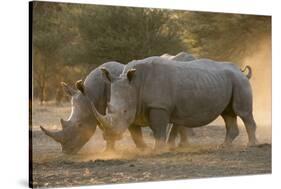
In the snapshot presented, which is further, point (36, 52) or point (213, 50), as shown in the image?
point (213, 50)

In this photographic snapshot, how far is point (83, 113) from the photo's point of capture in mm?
9141

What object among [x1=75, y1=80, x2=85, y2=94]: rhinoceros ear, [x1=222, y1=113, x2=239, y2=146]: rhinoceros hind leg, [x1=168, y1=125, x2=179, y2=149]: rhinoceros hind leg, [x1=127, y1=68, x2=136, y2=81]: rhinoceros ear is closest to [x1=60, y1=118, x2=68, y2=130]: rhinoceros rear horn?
[x1=75, y1=80, x2=85, y2=94]: rhinoceros ear

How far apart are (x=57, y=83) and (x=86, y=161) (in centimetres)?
96

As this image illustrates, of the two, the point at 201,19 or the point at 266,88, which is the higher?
the point at 201,19

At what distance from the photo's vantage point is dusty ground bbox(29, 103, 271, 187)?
349 inches

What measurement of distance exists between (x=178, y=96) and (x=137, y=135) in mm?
768

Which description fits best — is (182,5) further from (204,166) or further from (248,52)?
(204,166)

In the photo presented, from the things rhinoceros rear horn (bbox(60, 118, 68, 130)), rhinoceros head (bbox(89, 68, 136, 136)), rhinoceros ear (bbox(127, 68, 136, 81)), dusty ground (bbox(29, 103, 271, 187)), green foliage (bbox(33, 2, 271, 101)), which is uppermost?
green foliage (bbox(33, 2, 271, 101))

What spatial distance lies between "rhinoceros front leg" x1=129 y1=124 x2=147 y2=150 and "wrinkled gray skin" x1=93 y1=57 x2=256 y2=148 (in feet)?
0.23

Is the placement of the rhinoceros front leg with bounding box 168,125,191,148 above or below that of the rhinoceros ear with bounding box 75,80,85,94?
below

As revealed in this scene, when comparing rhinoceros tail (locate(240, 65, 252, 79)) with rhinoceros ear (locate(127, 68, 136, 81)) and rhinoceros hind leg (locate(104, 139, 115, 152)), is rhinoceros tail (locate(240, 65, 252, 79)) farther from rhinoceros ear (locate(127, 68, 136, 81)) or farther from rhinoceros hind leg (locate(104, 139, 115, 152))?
rhinoceros hind leg (locate(104, 139, 115, 152))

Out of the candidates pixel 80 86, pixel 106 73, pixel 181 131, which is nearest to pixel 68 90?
pixel 80 86

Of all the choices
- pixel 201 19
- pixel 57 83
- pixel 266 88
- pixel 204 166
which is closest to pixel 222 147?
pixel 204 166

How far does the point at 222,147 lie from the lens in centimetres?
1001
